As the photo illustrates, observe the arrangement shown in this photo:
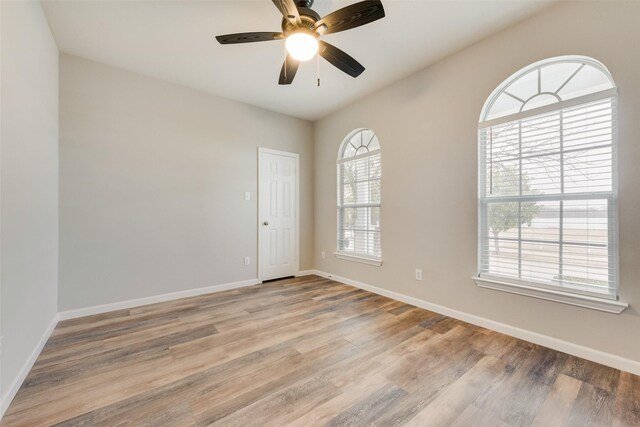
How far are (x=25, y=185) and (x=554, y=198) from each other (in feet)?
13.0

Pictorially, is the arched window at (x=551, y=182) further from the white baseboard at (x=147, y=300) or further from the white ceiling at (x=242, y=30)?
the white baseboard at (x=147, y=300)

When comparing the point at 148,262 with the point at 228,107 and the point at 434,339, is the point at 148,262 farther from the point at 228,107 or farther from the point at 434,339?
the point at 434,339

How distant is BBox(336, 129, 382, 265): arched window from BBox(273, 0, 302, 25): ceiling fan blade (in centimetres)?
215

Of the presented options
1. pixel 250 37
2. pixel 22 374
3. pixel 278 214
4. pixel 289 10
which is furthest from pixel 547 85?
pixel 22 374

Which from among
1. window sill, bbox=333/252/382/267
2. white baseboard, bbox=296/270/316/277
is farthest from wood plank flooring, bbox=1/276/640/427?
white baseboard, bbox=296/270/316/277

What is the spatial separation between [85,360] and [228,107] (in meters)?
3.28

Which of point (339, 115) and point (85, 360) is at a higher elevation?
point (339, 115)

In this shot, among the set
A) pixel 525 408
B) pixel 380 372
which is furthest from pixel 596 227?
pixel 380 372

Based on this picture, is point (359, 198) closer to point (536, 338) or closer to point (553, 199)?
point (553, 199)

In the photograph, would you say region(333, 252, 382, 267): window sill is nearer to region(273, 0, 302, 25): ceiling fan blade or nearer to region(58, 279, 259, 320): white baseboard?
region(58, 279, 259, 320): white baseboard

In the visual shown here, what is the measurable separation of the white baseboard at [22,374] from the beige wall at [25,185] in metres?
0.01

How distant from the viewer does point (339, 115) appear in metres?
4.27

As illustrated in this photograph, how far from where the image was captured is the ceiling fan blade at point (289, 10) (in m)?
1.64

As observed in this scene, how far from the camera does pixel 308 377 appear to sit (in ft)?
5.83
